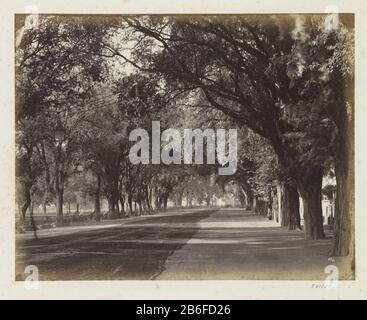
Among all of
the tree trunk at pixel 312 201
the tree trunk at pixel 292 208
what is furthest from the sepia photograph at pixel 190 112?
the tree trunk at pixel 292 208

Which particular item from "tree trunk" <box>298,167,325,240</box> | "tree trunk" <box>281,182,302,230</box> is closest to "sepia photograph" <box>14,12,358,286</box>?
"tree trunk" <box>298,167,325,240</box>

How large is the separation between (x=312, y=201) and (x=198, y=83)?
5929 mm

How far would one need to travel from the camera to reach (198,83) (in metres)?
18.1

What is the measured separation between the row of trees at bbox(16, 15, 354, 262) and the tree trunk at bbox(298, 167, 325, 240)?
0.11 feet

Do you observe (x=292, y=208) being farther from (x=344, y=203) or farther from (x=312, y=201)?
(x=344, y=203)

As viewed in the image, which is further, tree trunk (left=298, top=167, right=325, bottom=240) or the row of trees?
tree trunk (left=298, top=167, right=325, bottom=240)

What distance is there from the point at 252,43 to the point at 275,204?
64.3 feet

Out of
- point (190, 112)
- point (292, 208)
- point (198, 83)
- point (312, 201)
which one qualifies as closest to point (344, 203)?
point (198, 83)

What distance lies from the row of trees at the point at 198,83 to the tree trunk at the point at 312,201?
0.03 m

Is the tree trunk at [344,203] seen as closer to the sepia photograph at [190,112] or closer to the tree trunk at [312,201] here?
the sepia photograph at [190,112]

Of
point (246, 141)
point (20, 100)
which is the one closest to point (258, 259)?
point (20, 100)

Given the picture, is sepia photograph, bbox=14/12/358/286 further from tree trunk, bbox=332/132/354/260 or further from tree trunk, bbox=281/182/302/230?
tree trunk, bbox=281/182/302/230

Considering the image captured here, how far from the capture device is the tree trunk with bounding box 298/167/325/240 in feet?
67.2
